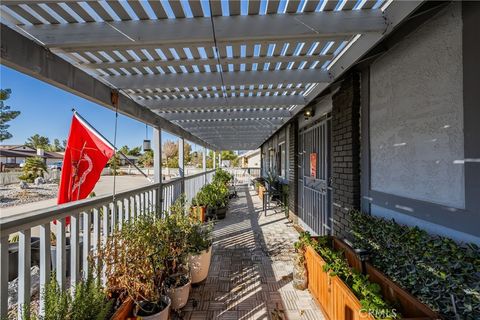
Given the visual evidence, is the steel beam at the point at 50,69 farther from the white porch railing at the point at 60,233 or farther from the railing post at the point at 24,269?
the railing post at the point at 24,269

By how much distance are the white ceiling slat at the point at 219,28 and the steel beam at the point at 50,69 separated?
0.14m

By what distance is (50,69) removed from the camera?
2.06 metres

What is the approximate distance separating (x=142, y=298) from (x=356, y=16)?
2843 millimetres

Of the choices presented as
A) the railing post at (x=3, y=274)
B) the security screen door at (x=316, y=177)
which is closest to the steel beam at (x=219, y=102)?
the security screen door at (x=316, y=177)

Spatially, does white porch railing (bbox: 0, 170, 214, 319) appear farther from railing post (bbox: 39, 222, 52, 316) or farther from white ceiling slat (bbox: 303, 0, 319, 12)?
white ceiling slat (bbox: 303, 0, 319, 12)

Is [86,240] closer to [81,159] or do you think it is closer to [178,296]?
[81,159]

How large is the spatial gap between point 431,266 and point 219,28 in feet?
7.29

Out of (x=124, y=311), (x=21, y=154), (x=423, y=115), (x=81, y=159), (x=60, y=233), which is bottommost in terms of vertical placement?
(x=124, y=311)

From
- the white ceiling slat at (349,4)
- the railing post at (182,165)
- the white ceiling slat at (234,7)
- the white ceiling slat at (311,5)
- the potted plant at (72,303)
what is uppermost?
the white ceiling slat at (349,4)

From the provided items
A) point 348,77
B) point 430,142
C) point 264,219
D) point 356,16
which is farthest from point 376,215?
point 264,219

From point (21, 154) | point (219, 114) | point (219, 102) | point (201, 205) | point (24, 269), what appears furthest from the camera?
point (21, 154)

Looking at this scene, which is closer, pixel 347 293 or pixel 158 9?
pixel 158 9

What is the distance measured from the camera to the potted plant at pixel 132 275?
81.4 inches

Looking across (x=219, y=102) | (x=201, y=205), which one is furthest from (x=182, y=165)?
(x=219, y=102)
